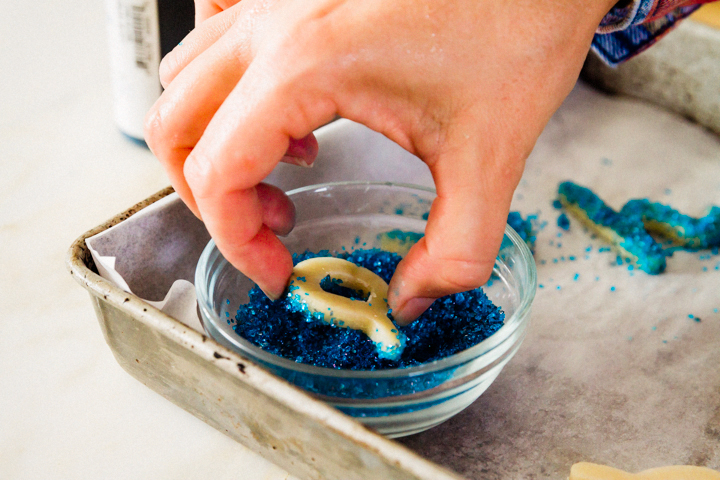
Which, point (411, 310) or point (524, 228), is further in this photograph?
point (524, 228)

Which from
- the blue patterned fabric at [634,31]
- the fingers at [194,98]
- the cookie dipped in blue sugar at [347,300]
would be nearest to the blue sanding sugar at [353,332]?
the cookie dipped in blue sugar at [347,300]

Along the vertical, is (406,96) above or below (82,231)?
above

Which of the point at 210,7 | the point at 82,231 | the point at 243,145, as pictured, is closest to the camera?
the point at 243,145

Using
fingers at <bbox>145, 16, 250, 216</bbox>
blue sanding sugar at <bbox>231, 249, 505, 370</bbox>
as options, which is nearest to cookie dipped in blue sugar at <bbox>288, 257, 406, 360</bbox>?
blue sanding sugar at <bbox>231, 249, 505, 370</bbox>

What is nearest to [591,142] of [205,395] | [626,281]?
[626,281]

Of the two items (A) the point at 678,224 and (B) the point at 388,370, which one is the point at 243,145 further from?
(A) the point at 678,224

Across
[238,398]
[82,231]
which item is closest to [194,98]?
[238,398]
